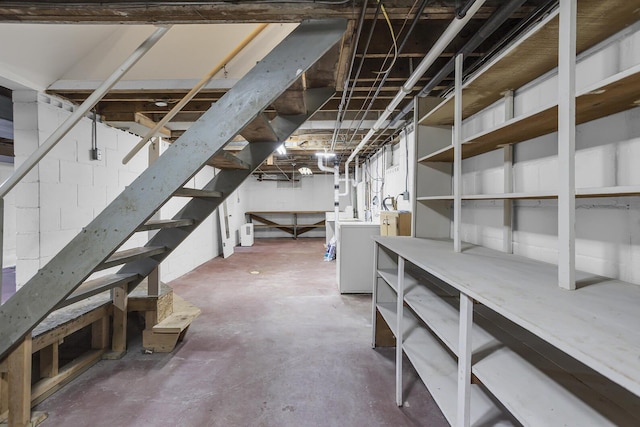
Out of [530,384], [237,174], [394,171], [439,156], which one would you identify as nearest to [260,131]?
[237,174]

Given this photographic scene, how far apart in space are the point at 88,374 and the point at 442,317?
247 centimetres

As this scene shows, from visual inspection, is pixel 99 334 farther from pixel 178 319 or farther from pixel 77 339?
pixel 178 319

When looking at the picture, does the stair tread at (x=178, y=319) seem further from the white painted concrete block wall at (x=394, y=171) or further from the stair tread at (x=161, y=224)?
the white painted concrete block wall at (x=394, y=171)

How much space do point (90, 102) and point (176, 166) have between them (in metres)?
0.61

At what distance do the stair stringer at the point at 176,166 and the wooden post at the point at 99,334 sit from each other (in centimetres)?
100

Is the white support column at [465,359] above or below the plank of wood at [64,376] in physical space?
above

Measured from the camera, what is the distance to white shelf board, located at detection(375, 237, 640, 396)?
593 millimetres

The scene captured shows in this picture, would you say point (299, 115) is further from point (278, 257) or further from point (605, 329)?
point (278, 257)

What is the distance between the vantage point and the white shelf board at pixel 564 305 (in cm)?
59

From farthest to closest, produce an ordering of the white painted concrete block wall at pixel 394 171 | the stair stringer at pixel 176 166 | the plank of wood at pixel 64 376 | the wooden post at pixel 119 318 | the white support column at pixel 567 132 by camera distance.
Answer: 1. the white painted concrete block wall at pixel 394 171
2. the wooden post at pixel 119 318
3. the plank of wood at pixel 64 376
4. the stair stringer at pixel 176 166
5. the white support column at pixel 567 132

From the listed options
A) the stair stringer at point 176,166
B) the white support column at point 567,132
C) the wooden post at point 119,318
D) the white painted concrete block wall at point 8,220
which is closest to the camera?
the white support column at point 567,132

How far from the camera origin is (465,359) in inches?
40.7

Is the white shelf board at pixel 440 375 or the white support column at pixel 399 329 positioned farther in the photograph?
the white support column at pixel 399 329

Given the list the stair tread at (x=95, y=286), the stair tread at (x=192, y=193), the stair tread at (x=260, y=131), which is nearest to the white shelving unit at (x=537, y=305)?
the stair tread at (x=260, y=131)
